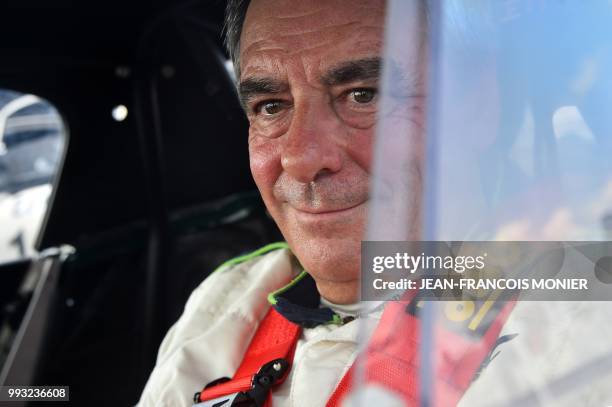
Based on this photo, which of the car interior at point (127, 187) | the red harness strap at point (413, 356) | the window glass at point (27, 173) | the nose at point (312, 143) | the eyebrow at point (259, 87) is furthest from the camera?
the window glass at point (27, 173)

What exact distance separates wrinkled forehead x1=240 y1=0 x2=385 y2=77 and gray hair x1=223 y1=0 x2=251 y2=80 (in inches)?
3.3

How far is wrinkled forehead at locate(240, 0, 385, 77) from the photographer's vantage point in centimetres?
102

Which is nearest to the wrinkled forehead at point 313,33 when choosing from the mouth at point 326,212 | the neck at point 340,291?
the mouth at point 326,212

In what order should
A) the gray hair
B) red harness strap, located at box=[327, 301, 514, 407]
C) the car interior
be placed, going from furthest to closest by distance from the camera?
the car interior, the gray hair, red harness strap, located at box=[327, 301, 514, 407]

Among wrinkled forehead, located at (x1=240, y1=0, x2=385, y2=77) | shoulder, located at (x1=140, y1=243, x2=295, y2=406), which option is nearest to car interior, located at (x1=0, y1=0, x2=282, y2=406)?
shoulder, located at (x1=140, y1=243, x2=295, y2=406)

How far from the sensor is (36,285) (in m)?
2.29

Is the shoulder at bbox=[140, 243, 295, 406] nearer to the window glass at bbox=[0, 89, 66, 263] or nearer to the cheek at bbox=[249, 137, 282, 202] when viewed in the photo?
the cheek at bbox=[249, 137, 282, 202]

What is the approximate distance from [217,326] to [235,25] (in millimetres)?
640

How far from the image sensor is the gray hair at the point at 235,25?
49.9 inches

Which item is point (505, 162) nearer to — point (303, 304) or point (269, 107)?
point (269, 107)

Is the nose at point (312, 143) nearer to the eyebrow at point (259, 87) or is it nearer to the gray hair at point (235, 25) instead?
the eyebrow at point (259, 87)

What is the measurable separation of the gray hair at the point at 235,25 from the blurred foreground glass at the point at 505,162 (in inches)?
28.7

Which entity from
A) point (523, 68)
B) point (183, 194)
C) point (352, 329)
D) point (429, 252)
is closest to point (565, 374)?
point (429, 252)

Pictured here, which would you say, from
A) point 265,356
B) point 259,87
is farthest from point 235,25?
point 265,356
